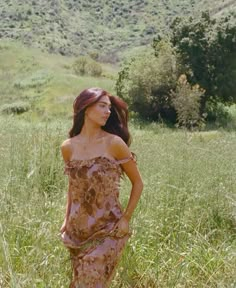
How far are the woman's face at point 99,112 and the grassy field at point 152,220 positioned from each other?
781mm

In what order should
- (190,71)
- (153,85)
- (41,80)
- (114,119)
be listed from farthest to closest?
1. (41,80)
2. (190,71)
3. (153,85)
4. (114,119)

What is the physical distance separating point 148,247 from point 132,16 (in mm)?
49054

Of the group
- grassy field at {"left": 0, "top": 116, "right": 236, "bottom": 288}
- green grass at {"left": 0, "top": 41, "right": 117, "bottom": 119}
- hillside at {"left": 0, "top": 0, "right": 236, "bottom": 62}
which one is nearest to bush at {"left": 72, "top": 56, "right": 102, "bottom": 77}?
green grass at {"left": 0, "top": 41, "right": 117, "bottom": 119}

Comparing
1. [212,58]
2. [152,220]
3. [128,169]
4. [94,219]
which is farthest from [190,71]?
[94,219]

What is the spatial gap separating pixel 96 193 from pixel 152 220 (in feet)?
4.30

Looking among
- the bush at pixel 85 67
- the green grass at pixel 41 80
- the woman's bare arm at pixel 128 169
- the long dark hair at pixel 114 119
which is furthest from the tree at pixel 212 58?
the woman's bare arm at pixel 128 169

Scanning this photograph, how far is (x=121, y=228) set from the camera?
3.13 m

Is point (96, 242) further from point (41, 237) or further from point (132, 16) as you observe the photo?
point (132, 16)

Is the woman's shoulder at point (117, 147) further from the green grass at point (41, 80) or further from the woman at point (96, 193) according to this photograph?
the green grass at point (41, 80)

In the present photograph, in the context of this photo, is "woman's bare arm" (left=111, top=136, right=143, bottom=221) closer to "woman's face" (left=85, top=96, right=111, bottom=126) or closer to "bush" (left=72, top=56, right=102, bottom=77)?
"woman's face" (left=85, top=96, right=111, bottom=126)

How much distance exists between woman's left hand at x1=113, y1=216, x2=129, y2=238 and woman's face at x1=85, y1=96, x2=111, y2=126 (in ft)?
1.80

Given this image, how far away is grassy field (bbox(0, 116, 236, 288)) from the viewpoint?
378 cm

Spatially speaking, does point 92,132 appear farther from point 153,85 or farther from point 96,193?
point 153,85

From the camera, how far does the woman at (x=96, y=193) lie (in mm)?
3098
